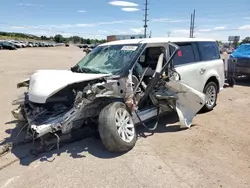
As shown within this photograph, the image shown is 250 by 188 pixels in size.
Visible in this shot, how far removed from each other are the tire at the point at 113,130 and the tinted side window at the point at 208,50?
11.1 ft

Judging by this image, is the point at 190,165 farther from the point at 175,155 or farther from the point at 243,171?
the point at 243,171

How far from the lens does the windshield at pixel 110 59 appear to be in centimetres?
499

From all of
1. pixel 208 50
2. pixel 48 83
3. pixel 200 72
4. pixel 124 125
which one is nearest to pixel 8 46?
pixel 208 50

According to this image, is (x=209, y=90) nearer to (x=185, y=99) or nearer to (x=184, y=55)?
(x=184, y=55)

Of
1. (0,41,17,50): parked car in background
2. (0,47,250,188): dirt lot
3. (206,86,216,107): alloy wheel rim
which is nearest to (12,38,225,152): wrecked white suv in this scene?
(206,86,216,107): alloy wheel rim

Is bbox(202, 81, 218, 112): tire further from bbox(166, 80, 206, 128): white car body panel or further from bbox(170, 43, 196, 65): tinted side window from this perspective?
bbox(166, 80, 206, 128): white car body panel

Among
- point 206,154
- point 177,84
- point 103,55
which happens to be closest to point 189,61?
point 177,84

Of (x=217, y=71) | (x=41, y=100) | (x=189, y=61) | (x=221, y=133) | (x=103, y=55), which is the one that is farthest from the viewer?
(x=217, y=71)

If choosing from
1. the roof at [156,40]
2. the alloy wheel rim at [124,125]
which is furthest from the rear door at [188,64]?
the alloy wheel rim at [124,125]

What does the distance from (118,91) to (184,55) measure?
2.36 m

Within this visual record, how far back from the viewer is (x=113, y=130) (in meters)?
4.17

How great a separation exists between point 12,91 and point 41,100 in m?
5.95

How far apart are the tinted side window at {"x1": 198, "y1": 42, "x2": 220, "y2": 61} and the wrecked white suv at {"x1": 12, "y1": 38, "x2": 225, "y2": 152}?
9 cm

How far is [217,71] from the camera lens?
23.2ft
